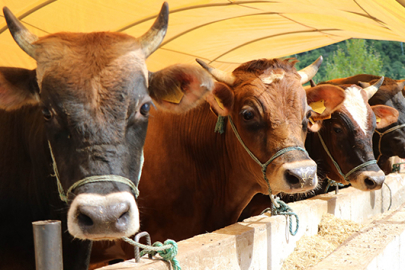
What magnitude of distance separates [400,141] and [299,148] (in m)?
3.98

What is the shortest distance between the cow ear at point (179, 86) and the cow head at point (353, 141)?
2.68 meters

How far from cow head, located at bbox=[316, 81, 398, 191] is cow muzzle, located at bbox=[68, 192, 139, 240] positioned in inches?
141

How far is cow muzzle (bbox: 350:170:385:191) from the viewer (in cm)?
477

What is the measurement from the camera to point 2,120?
3.09 meters

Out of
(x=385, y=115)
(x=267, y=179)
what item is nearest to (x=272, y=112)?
(x=267, y=179)

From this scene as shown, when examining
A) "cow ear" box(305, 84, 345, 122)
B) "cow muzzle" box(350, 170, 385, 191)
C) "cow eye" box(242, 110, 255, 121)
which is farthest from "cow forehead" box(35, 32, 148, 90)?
"cow muzzle" box(350, 170, 385, 191)

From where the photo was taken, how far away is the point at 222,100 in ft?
12.6

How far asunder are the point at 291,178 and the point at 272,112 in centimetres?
62

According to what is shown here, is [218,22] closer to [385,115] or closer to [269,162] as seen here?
[385,115]

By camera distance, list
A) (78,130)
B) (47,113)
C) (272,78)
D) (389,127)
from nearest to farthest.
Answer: (78,130)
(47,113)
(272,78)
(389,127)

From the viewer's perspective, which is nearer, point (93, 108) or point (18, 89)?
point (93, 108)

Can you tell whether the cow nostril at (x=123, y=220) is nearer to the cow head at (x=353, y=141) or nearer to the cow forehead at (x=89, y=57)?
the cow forehead at (x=89, y=57)

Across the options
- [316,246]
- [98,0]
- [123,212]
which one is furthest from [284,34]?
[123,212]

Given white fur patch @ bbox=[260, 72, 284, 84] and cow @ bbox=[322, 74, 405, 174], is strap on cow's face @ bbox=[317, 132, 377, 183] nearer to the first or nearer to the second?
cow @ bbox=[322, 74, 405, 174]
